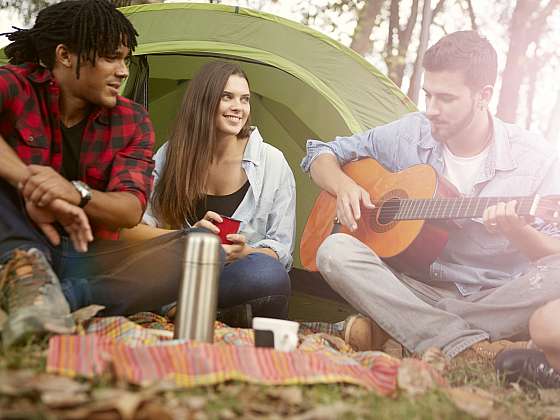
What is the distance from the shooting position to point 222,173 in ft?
10.0

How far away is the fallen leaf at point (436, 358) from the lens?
2.28 m

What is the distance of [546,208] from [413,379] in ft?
3.21

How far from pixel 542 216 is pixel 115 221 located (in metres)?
1.43

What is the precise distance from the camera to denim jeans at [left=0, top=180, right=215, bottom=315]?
2.16 meters

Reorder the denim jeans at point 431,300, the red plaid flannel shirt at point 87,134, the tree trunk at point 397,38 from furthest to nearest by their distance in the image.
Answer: the tree trunk at point 397,38, the denim jeans at point 431,300, the red plaid flannel shirt at point 87,134

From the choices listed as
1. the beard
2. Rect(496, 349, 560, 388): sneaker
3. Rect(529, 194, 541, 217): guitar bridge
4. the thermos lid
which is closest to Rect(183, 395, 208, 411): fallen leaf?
the thermos lid

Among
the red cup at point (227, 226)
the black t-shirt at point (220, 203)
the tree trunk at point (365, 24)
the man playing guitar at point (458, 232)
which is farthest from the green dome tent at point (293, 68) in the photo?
the tree trunk at point (365, 24)

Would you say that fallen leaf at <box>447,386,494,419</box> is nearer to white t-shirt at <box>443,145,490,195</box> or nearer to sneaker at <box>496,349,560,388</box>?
sneaker at <box>496,349,560,388</box>

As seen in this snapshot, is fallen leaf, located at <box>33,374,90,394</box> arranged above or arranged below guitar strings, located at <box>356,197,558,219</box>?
below

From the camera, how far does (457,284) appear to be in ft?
9.12

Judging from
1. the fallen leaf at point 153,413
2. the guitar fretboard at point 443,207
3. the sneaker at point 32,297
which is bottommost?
the fallen leaf at point 153,413

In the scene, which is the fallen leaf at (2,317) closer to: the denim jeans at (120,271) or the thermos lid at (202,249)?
the denim jeans at (120,271)

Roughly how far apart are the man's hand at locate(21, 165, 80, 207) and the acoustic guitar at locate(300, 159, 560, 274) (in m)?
1.32

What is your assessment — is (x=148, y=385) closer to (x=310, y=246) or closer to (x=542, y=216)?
(x=542, y=216)
